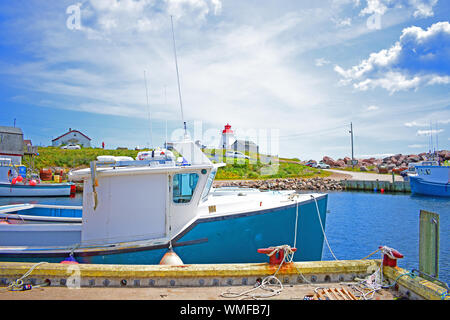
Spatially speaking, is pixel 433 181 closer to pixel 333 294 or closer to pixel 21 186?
pixel 333 294

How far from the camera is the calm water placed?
11922 mm

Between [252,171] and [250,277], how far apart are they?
41470 millimetres

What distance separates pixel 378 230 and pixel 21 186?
32110 millimetres

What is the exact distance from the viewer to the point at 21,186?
30.8 meters

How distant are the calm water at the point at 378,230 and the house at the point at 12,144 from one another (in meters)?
36.4

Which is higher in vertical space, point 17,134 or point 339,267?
point 17,134

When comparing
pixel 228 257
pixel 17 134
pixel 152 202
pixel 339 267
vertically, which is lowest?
pixel 228 257

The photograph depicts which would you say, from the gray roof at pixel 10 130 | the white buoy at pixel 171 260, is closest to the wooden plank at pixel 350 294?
the white buoy at pixel 171 260

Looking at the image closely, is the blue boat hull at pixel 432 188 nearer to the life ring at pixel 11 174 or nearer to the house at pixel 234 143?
the house at pixel 234 143

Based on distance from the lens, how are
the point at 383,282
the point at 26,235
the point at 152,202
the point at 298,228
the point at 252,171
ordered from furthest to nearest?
the point at 252,171
the point at 298,228
the point at 26,235
the point at 152,202
the point at 383,282

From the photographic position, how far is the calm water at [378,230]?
39.1 feet

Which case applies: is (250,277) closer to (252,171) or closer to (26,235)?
(26,235)

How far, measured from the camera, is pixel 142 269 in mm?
4867
